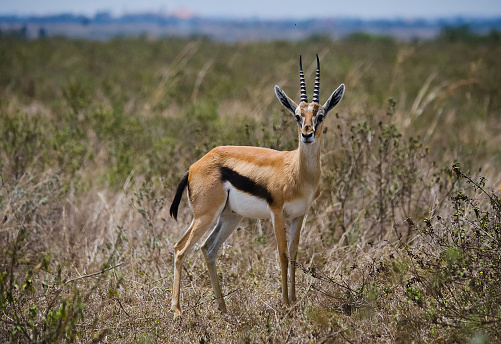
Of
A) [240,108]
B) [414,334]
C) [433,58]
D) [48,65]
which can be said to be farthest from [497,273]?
[433,58]

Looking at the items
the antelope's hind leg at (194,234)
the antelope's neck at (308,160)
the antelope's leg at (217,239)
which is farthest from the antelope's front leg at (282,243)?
the antelope's leg at (217,239)

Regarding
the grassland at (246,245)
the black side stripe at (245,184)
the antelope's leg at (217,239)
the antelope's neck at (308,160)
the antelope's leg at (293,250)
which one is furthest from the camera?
the antelope's leg at (217,239)

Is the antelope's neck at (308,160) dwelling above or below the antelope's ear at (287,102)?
below

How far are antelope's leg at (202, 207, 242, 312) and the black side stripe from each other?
384 mm

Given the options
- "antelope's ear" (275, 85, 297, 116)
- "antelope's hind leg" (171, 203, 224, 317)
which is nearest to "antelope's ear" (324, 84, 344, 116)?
"antelope's ear" (275, 85, 297, 116)

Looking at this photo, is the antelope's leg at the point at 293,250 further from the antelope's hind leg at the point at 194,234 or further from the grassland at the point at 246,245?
the antelope's hind leg at the point at 194,234

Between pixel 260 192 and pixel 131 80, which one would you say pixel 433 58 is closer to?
pixel 131 80

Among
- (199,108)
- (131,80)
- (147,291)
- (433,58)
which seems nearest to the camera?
(147,291)

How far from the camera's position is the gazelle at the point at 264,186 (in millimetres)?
4496

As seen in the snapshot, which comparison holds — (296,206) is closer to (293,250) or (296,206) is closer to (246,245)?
(293,250)

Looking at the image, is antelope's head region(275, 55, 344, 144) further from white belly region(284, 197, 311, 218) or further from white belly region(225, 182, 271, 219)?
white belly region(225, 182, 271, 219)

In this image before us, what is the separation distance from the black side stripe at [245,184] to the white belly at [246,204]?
33mm

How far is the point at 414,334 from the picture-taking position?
158 inches

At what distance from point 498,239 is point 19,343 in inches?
146
